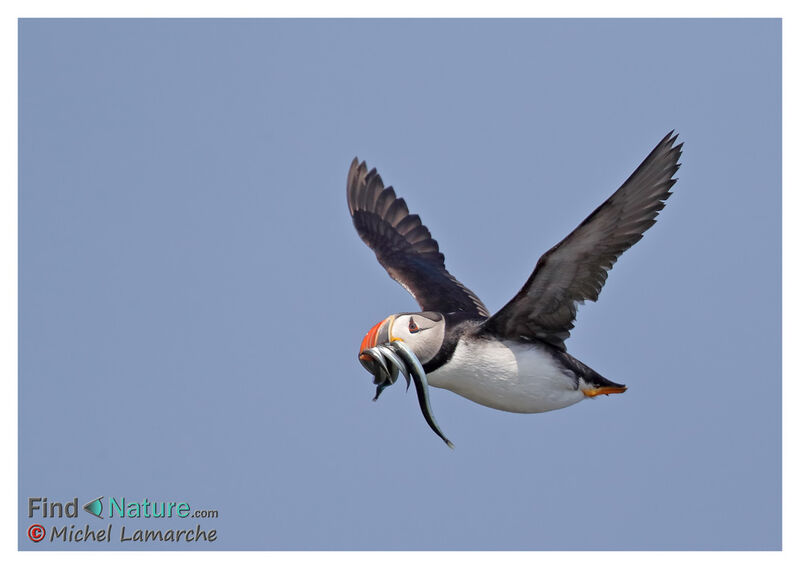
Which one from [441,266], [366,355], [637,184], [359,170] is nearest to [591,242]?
[637,184]

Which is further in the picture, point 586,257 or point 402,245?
point 402,245

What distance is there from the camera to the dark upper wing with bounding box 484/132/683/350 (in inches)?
330

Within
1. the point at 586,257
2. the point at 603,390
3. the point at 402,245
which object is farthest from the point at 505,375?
the point at 402,245

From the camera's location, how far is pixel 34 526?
11.0 metres

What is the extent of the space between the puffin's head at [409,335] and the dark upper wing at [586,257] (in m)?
0.47

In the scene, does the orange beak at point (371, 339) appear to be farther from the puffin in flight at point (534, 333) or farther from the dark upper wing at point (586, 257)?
the dark upper wing at point (586, 257)

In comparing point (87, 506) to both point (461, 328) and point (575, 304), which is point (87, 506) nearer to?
point (461, 328)

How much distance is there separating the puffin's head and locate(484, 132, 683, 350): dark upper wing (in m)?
0.47


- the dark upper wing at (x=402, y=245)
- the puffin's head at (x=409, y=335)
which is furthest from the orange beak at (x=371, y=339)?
the dark upper wing at (x=402, y=245)

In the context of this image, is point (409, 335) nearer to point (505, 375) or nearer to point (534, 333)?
point (505, 375)

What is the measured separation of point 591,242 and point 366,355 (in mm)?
2105

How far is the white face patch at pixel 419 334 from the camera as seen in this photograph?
30.7 ft

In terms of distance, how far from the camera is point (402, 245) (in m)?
12.3

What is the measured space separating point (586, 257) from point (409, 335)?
66.1 inches
